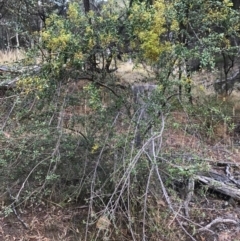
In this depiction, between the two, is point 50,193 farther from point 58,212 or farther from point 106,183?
point 106,183

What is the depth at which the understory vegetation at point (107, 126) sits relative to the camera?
2828mm

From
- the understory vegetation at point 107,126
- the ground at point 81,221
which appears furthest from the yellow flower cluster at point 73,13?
the ground at point 81,221

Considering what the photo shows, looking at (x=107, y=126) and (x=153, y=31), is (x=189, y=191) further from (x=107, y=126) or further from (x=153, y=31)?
(x=153, y=31)

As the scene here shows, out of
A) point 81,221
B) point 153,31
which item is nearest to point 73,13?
point 153,31

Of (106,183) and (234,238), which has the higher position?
(106,183)

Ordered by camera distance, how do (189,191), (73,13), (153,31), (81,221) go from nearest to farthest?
(153,31)
(73,13)
(81,221)
(189,191)

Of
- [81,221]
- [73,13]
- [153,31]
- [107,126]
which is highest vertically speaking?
[73,13]

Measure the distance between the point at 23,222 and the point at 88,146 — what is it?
33.2 inches

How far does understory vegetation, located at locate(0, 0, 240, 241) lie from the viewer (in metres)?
2.83

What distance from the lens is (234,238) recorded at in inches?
128

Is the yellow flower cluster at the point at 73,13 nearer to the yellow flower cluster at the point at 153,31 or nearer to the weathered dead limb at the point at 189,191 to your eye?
the yellow flower cluster at the point at 153,31

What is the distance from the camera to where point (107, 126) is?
3.23m

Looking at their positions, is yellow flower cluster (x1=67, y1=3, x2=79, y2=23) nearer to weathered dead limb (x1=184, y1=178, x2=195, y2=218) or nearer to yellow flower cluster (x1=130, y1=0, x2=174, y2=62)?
yellow flower cluster (x1=130, y1=0, x2=174, y2=62)

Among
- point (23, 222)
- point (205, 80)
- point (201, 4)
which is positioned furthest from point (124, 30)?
point (205, 80)
